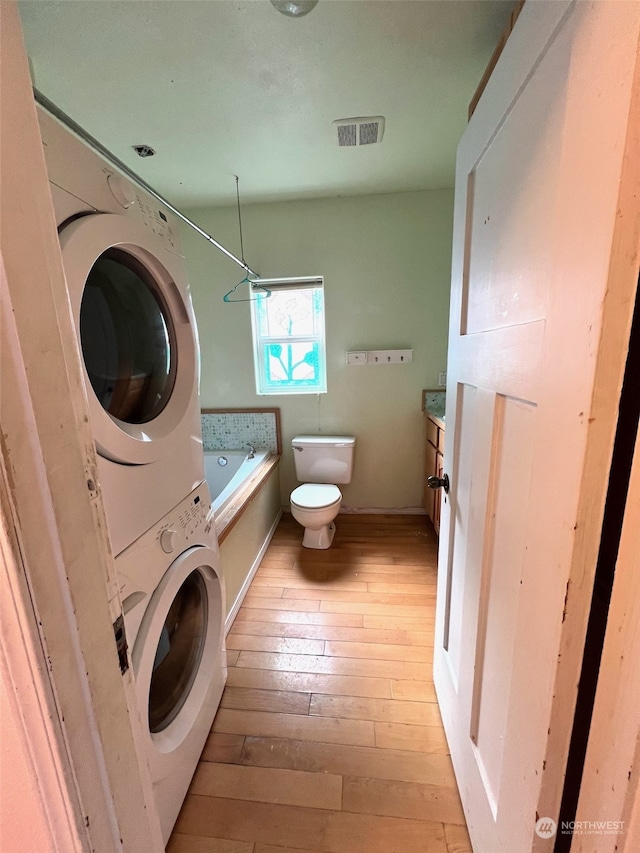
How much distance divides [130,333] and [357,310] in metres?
1.81

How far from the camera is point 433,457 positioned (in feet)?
7.46

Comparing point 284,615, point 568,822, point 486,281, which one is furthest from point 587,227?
point 284,615

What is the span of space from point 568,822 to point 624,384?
73cm

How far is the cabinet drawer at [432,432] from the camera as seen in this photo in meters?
2.20

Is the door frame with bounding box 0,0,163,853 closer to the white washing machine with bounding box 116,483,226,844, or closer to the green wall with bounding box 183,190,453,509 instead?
the white washing machine with bounding box 116,483,226,844

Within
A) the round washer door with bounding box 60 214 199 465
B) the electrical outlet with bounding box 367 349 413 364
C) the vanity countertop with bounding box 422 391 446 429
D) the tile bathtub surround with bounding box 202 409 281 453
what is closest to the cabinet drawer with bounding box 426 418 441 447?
the vanity countertop with bounding box 422 391 446 429

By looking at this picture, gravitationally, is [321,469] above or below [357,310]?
below

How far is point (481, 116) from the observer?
2.79 ft

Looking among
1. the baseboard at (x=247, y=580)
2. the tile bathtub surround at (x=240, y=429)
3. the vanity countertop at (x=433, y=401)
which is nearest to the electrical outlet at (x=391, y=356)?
the vanity countertop at (x=433, y=401)

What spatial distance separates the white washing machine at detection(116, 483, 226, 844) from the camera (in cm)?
79

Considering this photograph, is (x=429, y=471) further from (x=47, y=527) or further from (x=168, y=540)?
(x=47, y=527)

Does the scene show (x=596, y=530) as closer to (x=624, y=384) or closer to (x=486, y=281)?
(x=624, y=384)

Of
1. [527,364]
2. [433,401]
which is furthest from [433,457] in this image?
[527,364]

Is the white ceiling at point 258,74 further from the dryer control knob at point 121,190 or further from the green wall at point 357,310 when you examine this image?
the dryer control knob at point 121,190
